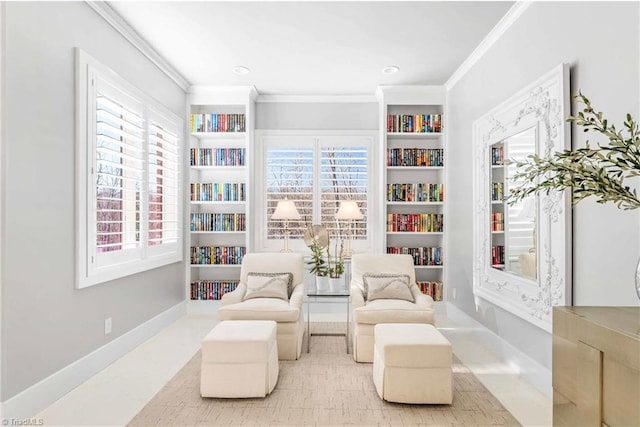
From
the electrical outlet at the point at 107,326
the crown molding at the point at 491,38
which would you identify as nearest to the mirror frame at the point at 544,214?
the crown molding at the point at 491,38

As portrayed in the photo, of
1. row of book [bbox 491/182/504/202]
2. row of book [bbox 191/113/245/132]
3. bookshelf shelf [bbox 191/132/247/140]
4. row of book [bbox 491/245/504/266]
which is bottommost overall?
row of book [bbox 491/245/504/266]

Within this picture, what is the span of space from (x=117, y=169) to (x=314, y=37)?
2002 mm

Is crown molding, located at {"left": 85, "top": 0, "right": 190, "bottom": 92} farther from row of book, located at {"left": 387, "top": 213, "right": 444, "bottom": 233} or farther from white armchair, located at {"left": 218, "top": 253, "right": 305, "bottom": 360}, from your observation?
row of book, located at {"left": 387, "top": 213, "right": 444, "bottom": 233}

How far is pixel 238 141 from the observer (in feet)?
17.9

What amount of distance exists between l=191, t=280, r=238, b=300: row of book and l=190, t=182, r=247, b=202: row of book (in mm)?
1022

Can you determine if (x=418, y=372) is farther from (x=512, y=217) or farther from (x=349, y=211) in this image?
(x=349, y=211)

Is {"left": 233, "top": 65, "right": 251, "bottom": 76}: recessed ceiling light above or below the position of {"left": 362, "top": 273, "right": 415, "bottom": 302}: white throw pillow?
above

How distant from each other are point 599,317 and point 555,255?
111 centimetres

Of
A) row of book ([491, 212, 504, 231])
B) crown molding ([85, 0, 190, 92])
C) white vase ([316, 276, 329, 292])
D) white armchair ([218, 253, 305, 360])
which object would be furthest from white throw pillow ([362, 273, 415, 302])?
crown molding ([85, 0, 190, 92])

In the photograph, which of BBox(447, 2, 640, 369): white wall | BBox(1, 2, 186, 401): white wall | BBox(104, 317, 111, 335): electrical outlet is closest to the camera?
BBox(447, 2, 640, 369): white wall

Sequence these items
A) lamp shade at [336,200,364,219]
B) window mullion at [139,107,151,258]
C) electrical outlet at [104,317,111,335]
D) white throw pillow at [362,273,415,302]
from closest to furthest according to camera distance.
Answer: electrical outlet at [104,317,111,335] < white throw pillow at [362,273,415,302] < window mullion at [139,107,151,258] < lamp shade at [336,200,364,219]

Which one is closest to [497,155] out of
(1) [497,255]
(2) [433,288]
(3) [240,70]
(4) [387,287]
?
(1) [497,255]

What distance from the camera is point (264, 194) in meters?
5.50

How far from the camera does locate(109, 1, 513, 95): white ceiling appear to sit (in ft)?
10.6
